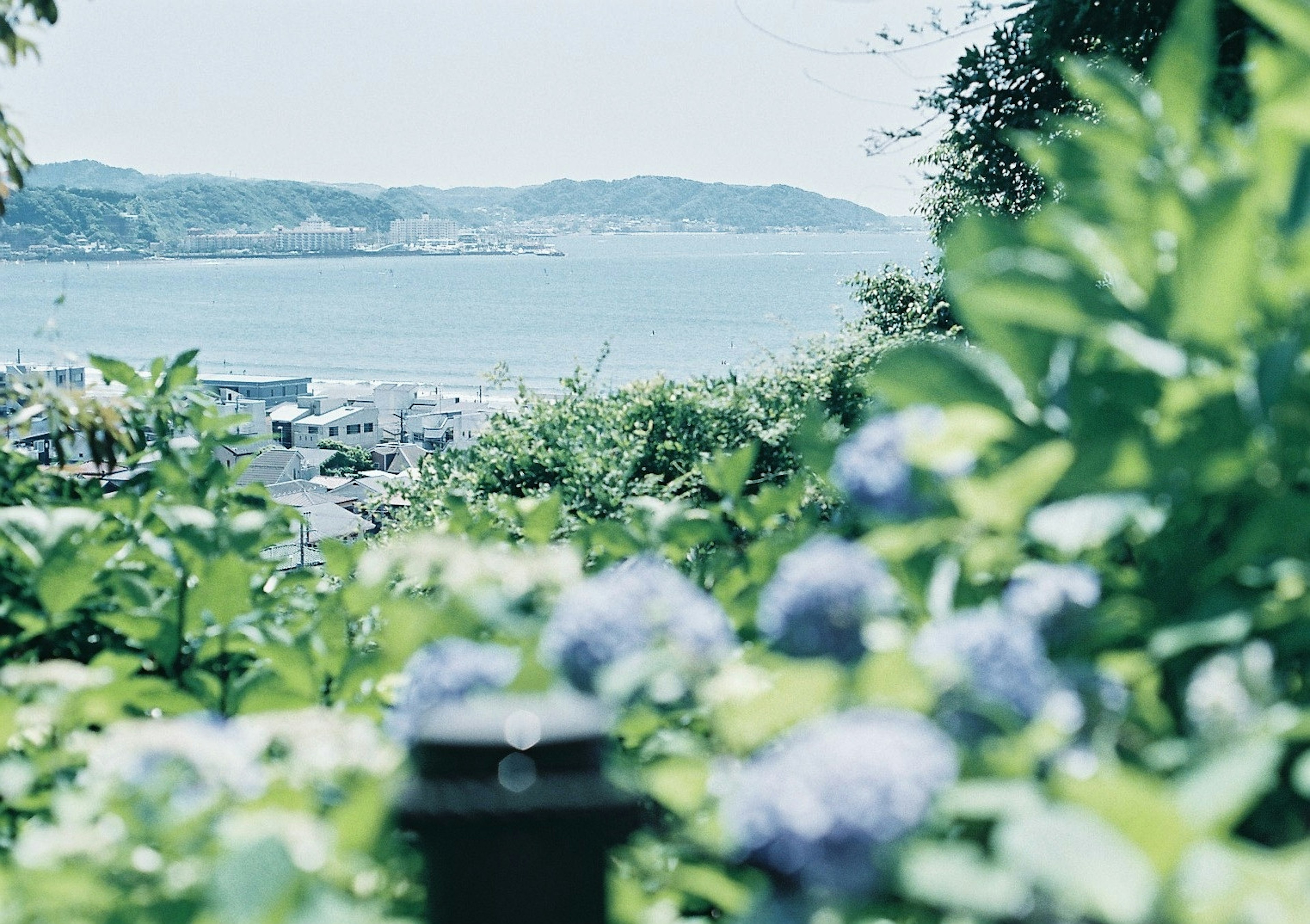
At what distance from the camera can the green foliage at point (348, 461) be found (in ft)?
164

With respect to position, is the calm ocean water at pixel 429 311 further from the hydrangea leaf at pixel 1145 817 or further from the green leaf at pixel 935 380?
the hydrangea leaf at pixel 1145 817

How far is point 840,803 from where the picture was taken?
0.62 metres

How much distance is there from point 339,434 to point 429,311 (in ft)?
183

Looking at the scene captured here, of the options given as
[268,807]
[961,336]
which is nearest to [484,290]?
[961,336]

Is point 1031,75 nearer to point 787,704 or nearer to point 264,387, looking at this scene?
point 787,704

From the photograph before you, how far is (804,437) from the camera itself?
1.24 meters

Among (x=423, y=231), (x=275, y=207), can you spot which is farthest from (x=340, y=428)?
(x=423, y=231)

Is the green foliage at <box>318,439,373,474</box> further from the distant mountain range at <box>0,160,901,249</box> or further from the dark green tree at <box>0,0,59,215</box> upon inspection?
the distant mountain range at <box>0,160,901,249</box>

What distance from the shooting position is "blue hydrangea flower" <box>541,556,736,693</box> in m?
0.87

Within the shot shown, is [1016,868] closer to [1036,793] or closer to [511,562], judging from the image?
[1036,793]

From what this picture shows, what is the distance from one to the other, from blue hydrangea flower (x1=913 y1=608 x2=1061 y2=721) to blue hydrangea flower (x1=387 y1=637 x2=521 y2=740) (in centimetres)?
32

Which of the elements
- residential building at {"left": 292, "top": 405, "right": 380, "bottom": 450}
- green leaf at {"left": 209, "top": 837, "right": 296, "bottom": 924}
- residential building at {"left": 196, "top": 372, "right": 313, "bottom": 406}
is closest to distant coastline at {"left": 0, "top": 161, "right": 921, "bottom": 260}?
residential building at {"left": 196, "top": 372, "right": 313, "bottom": 406}

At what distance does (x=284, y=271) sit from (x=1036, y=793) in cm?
17903

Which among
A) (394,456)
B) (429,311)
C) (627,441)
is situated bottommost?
(394,456)
